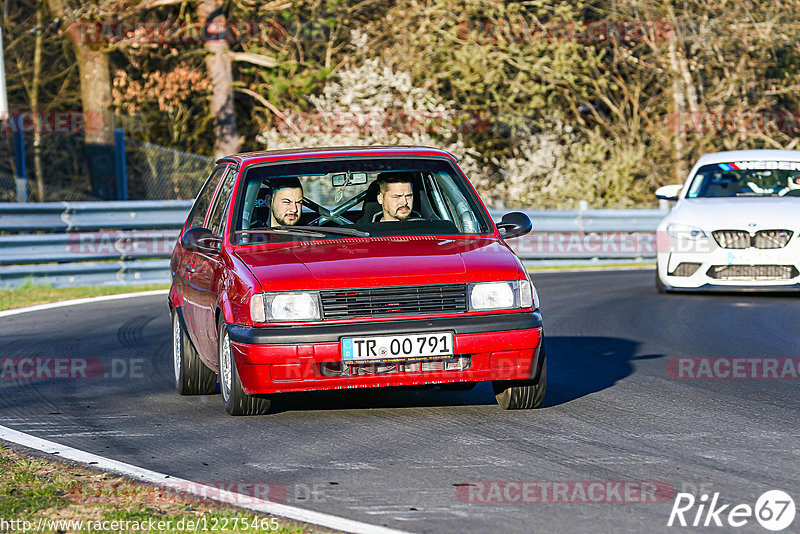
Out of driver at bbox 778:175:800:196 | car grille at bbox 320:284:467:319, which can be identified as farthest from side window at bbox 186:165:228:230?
driver at bbox 778:175:800:196

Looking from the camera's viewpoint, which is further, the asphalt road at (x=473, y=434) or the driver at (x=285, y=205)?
the driver at (x=285, y=205)

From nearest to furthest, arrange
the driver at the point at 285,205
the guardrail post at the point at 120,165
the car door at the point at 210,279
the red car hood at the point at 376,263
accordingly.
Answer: the red car hood at the point at 376,263 → the car door at the point at 210,279 → the driver at the point at 285,205 → the guardrail post at the point at 120,165

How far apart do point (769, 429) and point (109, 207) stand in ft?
41.1

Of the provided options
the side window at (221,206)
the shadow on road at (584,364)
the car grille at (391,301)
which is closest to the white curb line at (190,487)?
the car grille at (391,301)

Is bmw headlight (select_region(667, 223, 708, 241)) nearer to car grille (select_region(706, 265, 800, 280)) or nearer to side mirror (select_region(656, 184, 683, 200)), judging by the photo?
car grille (select_region(706, 265, 800, 280))

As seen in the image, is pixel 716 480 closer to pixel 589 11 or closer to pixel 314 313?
pixel 314 313

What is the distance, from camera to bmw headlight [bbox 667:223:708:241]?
1401 centimetres

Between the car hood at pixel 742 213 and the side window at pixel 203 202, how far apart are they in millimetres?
6619

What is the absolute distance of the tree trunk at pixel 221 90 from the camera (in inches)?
1094

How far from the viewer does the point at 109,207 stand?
1766 cm

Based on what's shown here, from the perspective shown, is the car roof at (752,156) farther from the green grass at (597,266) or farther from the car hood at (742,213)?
the green grass at (597,266)

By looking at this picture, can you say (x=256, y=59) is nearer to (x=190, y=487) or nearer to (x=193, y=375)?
(x=193, y=375)

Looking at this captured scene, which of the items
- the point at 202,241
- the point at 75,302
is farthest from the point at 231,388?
the point at 75,302

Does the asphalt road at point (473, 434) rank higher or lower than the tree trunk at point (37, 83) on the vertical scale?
lower
